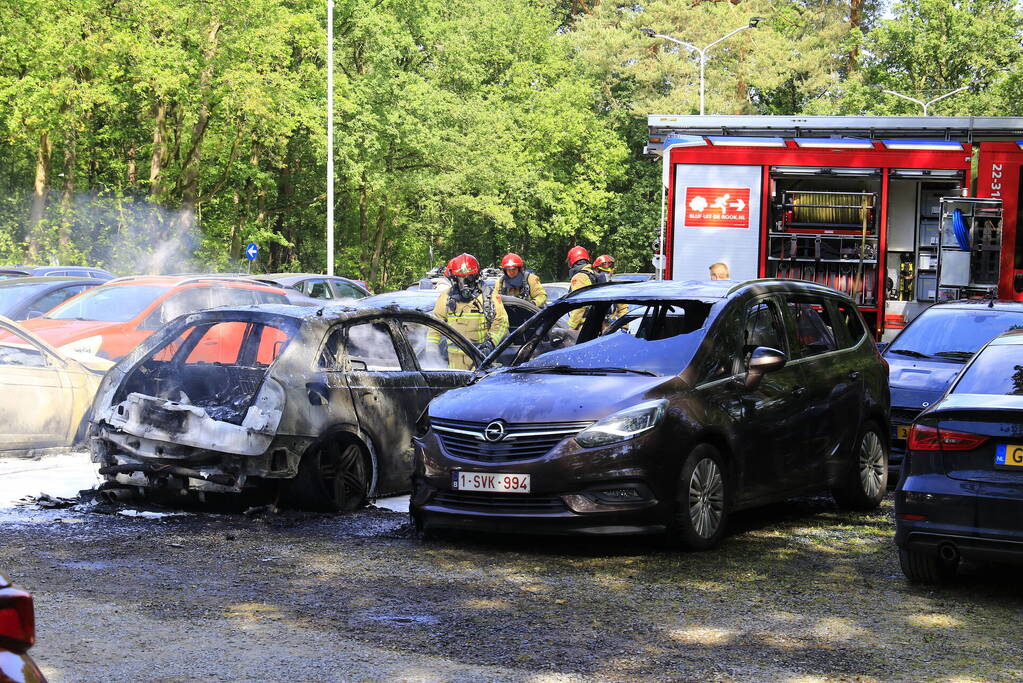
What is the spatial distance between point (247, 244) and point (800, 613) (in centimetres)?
4020

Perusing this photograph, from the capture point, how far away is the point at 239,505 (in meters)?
9.29

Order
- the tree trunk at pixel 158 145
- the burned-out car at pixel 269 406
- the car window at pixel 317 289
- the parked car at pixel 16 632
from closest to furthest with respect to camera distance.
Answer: the parked car at pixel 16 632 < the burned-out car at pixel 269 406 < the car window at pixel 317 289 < the tree trunk at pixel 158 145

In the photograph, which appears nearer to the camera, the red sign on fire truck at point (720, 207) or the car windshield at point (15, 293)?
the car windshield at point (15, 293)

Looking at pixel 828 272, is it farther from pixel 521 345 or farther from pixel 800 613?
pixel 800 613

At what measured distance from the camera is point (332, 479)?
905 centimetres

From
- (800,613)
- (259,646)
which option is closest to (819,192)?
(800,613)

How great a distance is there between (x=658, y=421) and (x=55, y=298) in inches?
411

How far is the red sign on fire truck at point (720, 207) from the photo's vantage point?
1648cm

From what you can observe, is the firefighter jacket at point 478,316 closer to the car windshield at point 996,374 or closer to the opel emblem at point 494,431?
the opel emblem at point 494,431

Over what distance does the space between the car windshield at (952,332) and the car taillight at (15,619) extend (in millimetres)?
10200

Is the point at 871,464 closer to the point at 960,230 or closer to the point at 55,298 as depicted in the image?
the point at 960,230

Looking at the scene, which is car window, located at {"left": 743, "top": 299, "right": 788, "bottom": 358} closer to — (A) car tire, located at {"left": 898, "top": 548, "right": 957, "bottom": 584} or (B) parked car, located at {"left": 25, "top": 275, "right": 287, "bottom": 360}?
(A) car tire, located at {"left": 898, "top": 548, "right": 957, "bottom": 584}

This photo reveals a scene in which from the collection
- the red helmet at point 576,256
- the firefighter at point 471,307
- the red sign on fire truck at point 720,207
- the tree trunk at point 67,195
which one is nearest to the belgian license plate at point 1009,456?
the firefighter at point 471,307

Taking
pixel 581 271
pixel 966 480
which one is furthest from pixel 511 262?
pixel 966 480
